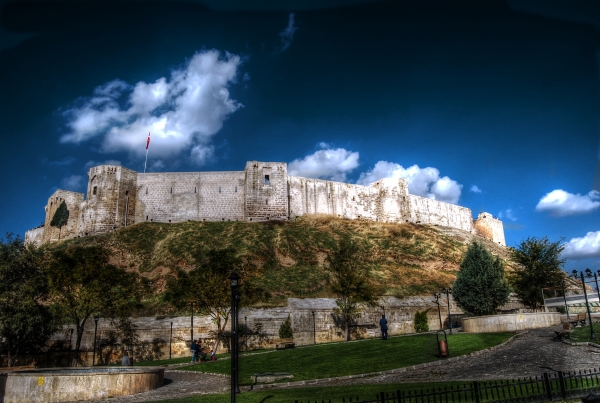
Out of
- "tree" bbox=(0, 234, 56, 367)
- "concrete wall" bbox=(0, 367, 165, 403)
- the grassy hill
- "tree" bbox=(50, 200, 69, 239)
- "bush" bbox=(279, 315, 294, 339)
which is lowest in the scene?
"concrete wall" bbox=(0, 367, 165, 403)

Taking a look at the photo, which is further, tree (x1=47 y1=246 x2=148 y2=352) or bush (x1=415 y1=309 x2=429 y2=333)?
bush (x1=415 y1=309 x2=429 y2=333)

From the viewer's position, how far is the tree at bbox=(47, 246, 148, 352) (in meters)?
22.5

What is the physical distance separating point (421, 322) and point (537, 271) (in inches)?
320

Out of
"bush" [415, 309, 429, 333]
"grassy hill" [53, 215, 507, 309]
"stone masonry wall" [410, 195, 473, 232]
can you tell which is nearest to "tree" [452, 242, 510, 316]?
"bush" [415, 309, 429, 333]

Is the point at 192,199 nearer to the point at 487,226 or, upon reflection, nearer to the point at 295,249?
the point at 295,249

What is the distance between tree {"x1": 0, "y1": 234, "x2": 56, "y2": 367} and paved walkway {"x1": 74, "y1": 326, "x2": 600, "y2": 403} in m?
8.90

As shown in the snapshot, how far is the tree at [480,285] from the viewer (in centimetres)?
2325

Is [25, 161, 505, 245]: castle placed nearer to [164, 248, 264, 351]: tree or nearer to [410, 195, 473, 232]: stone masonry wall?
[410, 195, 473, 232]: stone masonry wall

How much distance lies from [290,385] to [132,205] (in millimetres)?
38624

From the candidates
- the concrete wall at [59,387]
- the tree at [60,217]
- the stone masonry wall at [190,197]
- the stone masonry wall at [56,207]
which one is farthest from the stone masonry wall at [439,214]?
the concrete wall at [59,387]

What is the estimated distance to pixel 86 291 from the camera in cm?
2266

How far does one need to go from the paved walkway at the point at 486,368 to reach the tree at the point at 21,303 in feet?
29.2

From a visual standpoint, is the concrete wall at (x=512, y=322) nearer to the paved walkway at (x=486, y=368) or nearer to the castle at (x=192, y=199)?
the paved walkway at (x=486, y=368)

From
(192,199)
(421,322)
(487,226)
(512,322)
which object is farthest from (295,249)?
(487,226)
